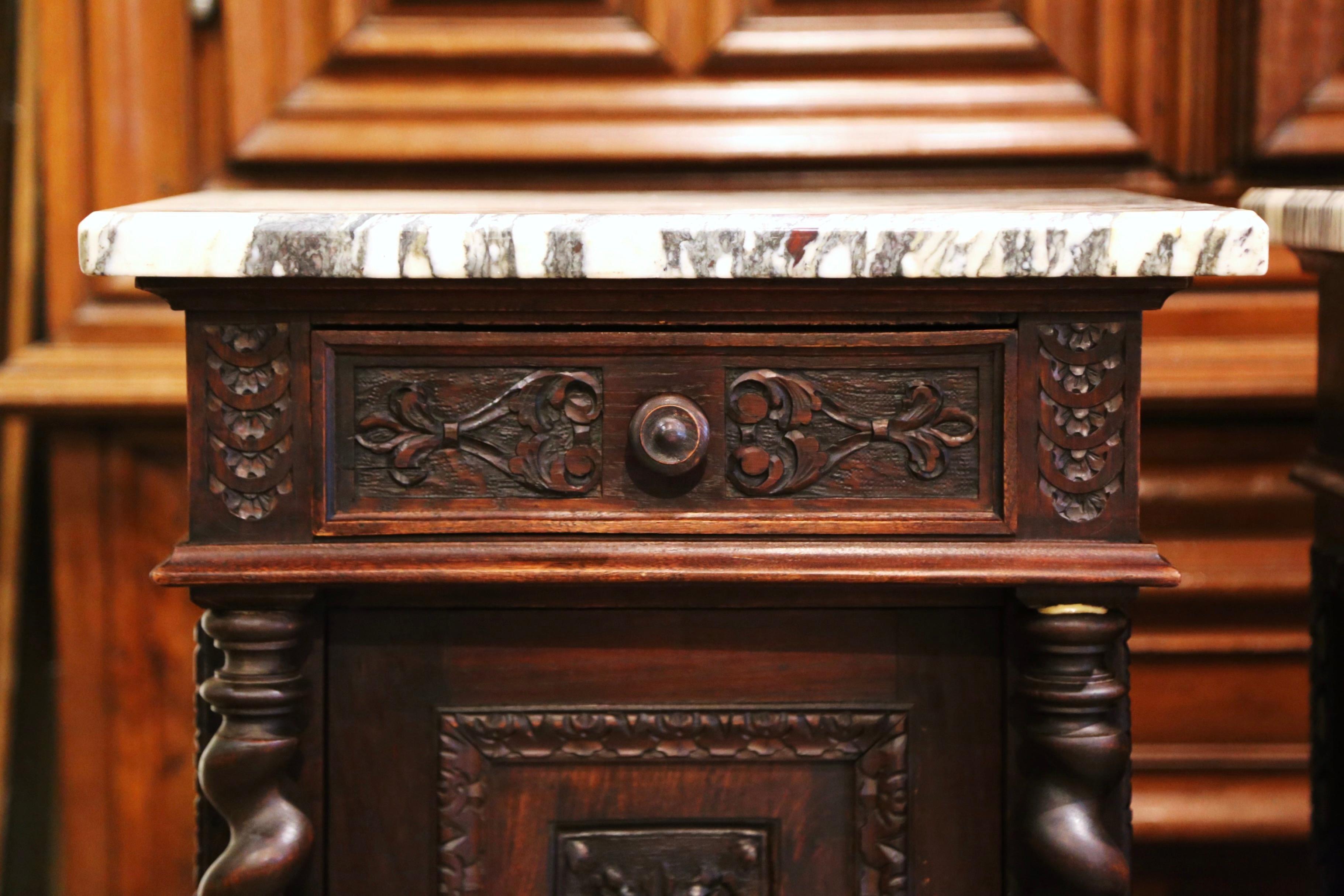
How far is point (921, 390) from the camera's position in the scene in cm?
49

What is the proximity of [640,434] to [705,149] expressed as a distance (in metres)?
0.41

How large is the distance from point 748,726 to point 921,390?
0.17 metres

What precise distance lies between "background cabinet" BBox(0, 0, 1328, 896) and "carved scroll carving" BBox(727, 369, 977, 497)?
0.39 metres

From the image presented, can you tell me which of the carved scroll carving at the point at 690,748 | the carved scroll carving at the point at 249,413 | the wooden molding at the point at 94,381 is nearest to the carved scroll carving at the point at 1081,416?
the carved scroll carving at the point at 690,748

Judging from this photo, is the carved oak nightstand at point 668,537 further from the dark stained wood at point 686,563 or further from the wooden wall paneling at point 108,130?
the wooden wall paneling at point 108,130

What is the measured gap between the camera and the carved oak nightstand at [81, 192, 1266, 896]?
1.51 feet

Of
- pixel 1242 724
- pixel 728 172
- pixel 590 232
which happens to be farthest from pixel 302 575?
pixel 1242 724

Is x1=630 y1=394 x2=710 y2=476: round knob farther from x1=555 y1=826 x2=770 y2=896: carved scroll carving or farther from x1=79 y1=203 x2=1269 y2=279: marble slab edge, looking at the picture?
x1=555 y1=826 x2=770 y2=896: carved scroll carving

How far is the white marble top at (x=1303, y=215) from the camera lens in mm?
561

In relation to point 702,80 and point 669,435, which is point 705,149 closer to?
point 702,80

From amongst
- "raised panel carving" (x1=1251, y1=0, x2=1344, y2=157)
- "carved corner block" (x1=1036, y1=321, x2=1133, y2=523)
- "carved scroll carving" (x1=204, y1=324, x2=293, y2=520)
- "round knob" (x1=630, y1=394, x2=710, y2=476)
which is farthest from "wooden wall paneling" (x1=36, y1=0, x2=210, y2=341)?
"raised panel carving" (x1=1251, y1=0, x2=1344, y2=157)

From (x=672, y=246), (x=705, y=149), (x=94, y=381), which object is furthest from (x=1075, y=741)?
(x=94, y=381)

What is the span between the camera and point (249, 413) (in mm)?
490

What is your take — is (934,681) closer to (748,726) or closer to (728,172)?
(748,726)
